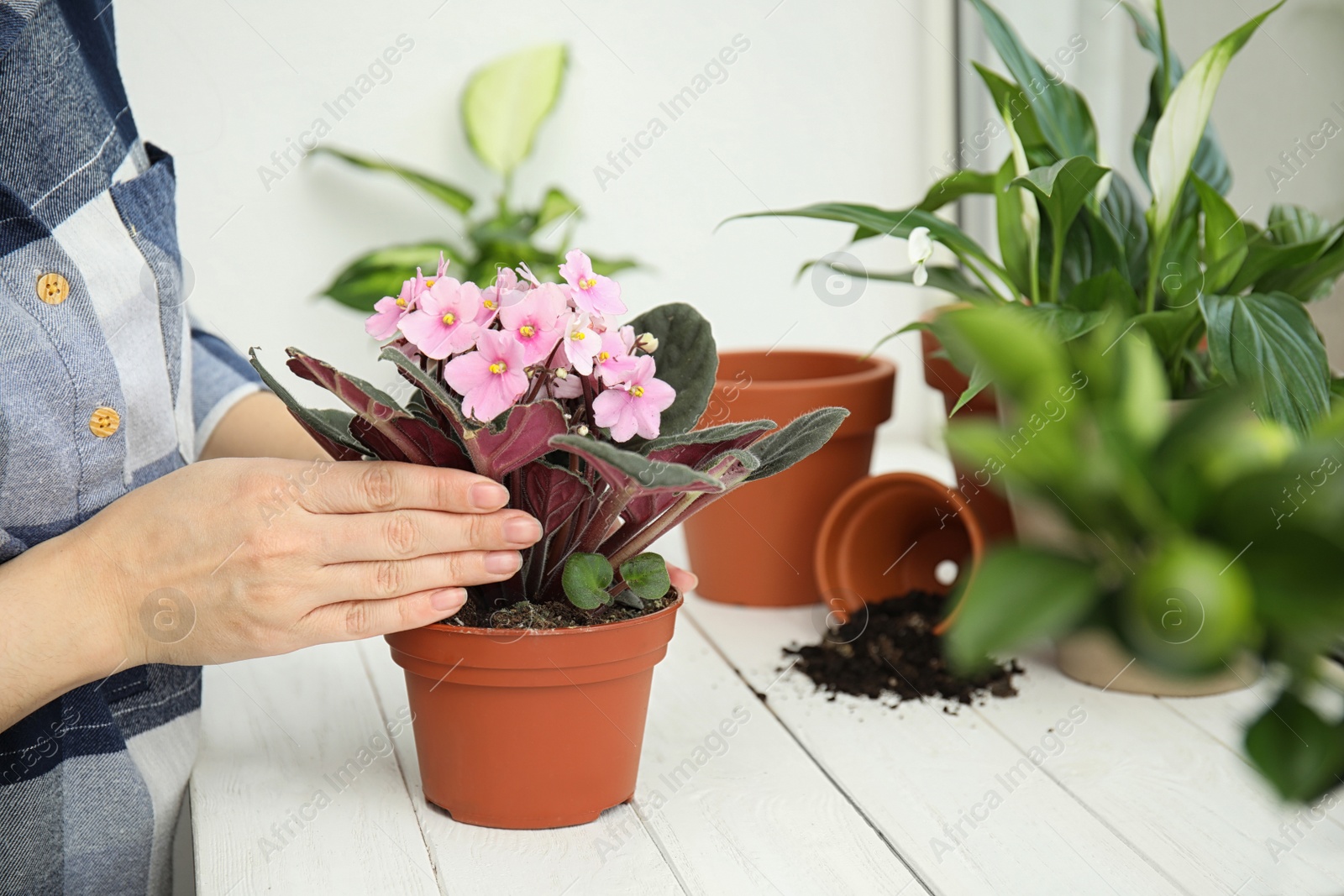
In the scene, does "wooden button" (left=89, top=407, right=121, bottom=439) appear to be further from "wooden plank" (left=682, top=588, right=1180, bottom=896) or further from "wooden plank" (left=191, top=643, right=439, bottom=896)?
"wooden plank" (left=682, top=588, right=1180, bottom=896)

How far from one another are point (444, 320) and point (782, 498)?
1.79 feet

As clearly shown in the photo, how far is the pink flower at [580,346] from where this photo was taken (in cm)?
55

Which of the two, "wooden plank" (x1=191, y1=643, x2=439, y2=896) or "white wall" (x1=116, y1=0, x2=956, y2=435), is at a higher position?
"white wall" (x1=116, y1=0, x2=956, y2=435)

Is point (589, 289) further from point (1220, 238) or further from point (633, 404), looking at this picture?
point (1220, 238)

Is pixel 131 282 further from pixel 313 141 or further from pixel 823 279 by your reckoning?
pixel 823 279

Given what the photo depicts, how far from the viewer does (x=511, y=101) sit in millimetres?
1607

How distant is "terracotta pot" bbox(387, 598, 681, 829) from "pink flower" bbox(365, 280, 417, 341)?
0.18 meters

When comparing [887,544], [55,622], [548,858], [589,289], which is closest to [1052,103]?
[887,544]

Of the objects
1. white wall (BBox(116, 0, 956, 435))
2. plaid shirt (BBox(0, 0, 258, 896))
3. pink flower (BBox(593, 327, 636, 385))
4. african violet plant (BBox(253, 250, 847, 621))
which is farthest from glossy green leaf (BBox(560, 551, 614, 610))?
white wall (BBox(116, 0, 956, 435))

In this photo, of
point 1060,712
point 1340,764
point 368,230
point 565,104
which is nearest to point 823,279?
point 565,104

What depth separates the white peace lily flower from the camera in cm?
84

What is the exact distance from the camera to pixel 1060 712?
0.81 metres

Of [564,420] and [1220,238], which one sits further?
[1220,238]

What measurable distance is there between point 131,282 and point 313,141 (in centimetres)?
94
